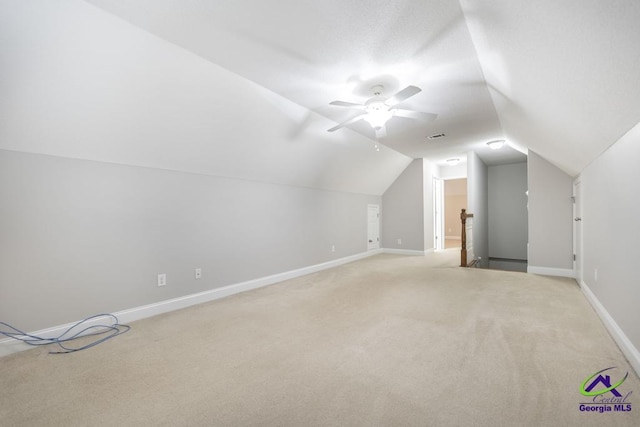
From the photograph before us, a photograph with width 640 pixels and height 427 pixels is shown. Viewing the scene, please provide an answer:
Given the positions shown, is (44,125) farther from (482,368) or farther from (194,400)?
(482,368)

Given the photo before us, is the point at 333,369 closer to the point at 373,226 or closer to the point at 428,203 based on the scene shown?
the point at 373,226

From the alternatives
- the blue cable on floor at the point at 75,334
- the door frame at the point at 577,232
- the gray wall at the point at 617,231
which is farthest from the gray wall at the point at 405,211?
the blue cable on floor at the point at 75,334

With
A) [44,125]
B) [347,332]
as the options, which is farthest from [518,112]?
[44,125]

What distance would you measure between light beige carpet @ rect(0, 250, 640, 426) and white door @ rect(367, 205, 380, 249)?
12.8 ft

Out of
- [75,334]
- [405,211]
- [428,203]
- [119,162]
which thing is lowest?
[75,334]

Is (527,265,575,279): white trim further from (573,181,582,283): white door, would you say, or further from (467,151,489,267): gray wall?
(467,151,489,267): gray wall

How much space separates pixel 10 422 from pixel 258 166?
320cm

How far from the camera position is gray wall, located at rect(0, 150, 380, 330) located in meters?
2.34

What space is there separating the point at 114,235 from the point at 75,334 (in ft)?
3.05

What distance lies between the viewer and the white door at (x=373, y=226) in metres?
7.27

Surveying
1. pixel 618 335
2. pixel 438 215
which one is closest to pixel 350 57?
pixel 618 335

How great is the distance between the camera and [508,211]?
816cm

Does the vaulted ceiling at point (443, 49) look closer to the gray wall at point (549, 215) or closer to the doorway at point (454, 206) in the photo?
the gray wall at point (549, 215)

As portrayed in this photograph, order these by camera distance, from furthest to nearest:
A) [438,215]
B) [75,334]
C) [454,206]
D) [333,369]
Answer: [454,206], [438,215], [75,334], [333,369]
